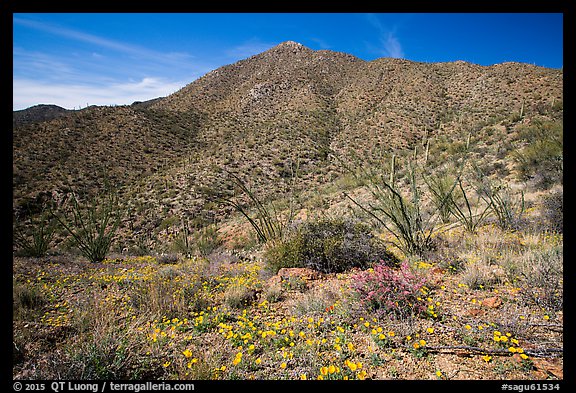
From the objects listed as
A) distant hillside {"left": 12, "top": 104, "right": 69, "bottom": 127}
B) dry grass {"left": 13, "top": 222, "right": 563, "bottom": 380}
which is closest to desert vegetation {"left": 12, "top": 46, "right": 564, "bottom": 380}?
dry grass {"left": 13, "top": 222, "right": 563, "bottom": 380}

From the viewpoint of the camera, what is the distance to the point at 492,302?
Result: 3.20 metres

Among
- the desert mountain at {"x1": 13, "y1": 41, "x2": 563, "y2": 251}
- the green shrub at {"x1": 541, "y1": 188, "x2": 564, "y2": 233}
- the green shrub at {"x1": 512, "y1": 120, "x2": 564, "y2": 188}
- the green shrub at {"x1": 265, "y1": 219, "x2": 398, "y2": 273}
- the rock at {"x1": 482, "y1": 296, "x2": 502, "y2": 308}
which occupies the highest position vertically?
the desert mountain at {"x1": 13, "y1": 41, "x2": 563, "y2": 251}

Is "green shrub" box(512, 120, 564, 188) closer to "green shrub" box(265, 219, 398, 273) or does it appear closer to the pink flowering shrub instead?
"green shrub" box(265, 219, 398, 273)

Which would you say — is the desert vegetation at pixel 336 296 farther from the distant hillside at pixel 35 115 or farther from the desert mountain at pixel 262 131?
the distant hillside at pixel 35 115

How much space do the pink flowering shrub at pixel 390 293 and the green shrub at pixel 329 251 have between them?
4.42ft

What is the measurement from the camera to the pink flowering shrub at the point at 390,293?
10.3ft

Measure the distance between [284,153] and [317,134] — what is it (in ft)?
16.7

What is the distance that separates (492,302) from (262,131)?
27150 mm

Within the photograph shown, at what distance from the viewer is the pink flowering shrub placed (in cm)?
315

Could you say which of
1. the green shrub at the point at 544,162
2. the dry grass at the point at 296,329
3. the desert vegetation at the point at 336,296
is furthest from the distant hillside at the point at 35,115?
the green shrub at the point at 544,162

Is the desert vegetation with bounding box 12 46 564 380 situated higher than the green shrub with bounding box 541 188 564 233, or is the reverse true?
the green shrub with bounding box 541 188 564 233

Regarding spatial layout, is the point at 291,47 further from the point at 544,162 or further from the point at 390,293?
the point at 390,293

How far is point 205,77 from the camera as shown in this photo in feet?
155

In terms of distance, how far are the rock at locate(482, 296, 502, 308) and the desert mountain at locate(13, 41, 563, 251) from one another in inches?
413
